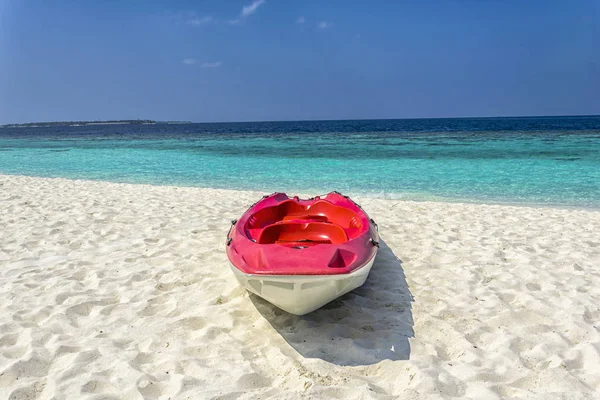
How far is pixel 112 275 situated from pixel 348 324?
8.25 feet

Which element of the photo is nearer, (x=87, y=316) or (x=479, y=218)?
(x=87, y=316)

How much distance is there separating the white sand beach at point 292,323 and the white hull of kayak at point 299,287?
0.34 metres

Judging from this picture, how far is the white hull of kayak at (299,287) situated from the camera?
9.05ft

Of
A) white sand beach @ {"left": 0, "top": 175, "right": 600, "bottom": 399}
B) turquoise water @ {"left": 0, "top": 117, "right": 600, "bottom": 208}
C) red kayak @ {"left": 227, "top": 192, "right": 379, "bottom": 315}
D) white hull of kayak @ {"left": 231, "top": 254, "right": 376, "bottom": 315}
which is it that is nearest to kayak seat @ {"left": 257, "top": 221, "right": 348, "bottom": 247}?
red kayak @ {"left": 227, "top": 192, "right": 379, "bottom": 315}

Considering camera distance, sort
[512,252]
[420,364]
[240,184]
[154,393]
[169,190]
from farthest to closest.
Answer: [240,184] < [169,190] < [512,252] < [420,364] < [154,393]

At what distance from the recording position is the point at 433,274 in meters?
4.30

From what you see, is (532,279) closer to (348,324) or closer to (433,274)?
(433,274)

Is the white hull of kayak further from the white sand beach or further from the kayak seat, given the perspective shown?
the kayak seat

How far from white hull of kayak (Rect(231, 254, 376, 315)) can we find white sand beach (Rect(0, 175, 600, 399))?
1.11 feet

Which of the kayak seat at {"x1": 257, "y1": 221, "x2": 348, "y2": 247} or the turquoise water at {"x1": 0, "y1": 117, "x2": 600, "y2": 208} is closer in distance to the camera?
the kayak seat at {"x1": 257, "y1": 221, "x2": 348, "y2": 247}

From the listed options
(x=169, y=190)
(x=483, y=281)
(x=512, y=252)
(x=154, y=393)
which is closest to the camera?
(x=154, y=393)

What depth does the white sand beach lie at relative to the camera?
2.54 metres

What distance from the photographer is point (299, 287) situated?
2.79 m

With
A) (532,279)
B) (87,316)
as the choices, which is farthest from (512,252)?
(87,316)
